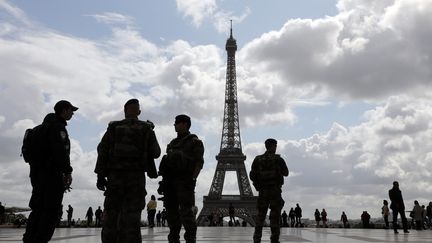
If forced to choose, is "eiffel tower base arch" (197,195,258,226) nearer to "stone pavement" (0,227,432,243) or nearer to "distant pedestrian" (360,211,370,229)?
"distant pedestrian" (360,211,370,229)

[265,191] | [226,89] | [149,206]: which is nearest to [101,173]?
[265,191]

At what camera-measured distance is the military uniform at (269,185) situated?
32.3 ft

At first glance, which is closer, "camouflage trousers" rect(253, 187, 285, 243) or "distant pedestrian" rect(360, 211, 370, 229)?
"camouflage trousers" rect(253, 187, 285, 243)

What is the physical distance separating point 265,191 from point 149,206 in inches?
744

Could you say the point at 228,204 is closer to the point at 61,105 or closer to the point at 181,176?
the point at 181,176

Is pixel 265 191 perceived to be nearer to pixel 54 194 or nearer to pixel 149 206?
pixel 54 194

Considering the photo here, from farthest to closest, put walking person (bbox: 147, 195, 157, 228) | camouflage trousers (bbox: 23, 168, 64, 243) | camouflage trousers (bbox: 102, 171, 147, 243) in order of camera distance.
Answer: walking person (bbox: 147, 195, 157, 228)
camouflage trousers (bbox: 23, 168, 64, 243)
camouflage trousers (bbox: 102, 171, 147, 243)

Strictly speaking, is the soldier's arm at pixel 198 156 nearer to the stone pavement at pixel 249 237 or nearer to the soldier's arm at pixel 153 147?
the soldier's arm at pixel 153 147

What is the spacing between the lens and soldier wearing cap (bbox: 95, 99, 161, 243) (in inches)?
254

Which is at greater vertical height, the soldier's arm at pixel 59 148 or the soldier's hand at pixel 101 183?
the soldier's arm at pixel 59 148

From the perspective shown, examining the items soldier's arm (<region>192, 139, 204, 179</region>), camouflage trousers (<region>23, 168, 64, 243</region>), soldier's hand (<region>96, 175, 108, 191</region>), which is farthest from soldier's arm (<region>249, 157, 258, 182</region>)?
camouflage trousers (<region>23, 168, 64, 243</region>)

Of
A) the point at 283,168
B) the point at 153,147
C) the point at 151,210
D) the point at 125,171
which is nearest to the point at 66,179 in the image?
the point at 125,171

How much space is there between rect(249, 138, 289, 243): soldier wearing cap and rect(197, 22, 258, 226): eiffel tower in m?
65.4

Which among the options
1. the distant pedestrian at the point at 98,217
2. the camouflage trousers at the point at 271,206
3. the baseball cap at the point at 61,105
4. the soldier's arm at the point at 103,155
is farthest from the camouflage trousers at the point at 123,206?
the distant pedestrian at the point at 98,217
